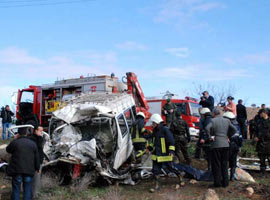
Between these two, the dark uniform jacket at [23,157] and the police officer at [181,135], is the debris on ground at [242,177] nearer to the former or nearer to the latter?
the police officer at [181,135]

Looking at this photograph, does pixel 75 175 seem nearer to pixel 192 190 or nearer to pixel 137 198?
pixel 137 198

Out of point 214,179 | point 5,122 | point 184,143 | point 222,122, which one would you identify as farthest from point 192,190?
point 5,122

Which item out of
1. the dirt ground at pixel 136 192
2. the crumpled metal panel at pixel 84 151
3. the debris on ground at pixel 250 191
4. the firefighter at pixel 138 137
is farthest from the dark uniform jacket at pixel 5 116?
the debris on ground at pixel 250 191

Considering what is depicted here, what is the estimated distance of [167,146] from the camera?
788cm

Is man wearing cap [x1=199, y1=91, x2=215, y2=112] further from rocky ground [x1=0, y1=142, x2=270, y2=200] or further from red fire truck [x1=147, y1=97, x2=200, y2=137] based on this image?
red fire truck [x1=147, y1=97, x2=200, y2=137]

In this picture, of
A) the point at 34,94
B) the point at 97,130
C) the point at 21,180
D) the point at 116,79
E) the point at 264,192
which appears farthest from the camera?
the point at 34,94

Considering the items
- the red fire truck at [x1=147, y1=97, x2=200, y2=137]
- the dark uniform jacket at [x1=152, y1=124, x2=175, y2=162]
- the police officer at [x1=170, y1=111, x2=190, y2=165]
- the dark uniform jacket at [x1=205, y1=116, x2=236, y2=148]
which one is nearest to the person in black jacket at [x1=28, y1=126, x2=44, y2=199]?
the dark uniform jacket at [x1=152, y1=124, x2=175, y2=162]

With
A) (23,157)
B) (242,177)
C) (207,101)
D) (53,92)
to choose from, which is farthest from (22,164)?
(53,92)

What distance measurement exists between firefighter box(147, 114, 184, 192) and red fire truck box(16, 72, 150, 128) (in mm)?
6403

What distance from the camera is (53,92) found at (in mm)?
16453

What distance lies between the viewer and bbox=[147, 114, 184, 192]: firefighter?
7.73 m

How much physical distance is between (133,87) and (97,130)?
5.79 meters

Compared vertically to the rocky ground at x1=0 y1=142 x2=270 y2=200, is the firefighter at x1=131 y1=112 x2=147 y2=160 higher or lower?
higher

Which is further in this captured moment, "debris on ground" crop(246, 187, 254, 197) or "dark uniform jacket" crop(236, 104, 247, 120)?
"dark uniform jacket" crop(236, 104, 247, 120)
